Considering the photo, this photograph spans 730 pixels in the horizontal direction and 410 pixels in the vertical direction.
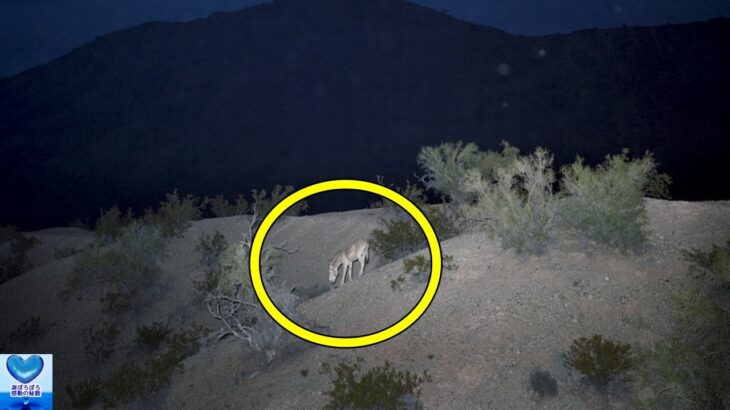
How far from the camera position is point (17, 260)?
19750mm

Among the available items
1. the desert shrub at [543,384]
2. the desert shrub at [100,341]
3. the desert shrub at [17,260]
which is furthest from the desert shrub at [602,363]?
the desert shrub at [17,260]

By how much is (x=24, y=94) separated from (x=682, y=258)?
96870mm

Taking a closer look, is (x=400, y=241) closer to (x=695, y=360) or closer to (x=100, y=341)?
(x=695, y=360)

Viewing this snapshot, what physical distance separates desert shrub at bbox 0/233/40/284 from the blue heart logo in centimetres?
1664

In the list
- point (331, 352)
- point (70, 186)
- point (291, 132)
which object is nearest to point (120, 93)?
point (70, 186)

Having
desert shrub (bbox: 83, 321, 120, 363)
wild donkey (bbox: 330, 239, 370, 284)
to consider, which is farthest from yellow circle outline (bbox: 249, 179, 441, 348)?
desert shrub (bbox: 83, 321, 120, 363)

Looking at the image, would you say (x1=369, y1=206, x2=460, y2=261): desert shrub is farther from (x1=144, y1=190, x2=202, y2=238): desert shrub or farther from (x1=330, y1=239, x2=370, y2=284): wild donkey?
(x1=144, y1=190, x2=202, y2=238): desert shrub

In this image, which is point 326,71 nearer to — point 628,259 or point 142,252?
point 142,252

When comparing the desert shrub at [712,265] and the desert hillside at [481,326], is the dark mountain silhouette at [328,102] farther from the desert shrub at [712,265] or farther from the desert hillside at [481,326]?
the desert hillside at [481,326]

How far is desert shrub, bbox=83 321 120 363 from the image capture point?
12812 mm

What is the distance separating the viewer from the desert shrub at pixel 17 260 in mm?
19016

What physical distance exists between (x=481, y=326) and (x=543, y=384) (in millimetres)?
1740

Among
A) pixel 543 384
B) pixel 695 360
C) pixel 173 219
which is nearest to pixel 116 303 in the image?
pixel 173 219

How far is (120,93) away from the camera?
7456 centimetres
